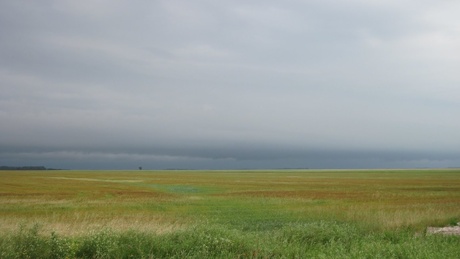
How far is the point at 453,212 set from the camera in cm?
3275

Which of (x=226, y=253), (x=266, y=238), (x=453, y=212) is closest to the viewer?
(x=226, y=253)

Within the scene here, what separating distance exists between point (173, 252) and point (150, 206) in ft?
85.2

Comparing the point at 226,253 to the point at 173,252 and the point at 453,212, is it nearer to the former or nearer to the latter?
the point at 173,252

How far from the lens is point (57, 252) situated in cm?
1584

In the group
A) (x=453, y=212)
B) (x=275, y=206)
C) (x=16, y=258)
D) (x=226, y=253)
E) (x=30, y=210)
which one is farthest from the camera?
(x=275, y=206)

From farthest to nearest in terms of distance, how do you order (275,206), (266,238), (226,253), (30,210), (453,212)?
(275,206)
(30,210)
(453,212)
(266,238)
(226,253)

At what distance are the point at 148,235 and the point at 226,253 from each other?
3699 mm

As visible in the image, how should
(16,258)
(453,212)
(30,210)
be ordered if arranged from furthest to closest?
(30,210) → (453,212) → (16,258)

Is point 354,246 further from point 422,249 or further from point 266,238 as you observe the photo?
point 266,238

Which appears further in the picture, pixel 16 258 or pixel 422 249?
pixel 422 249

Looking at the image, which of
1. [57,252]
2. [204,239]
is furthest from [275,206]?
[57,252]

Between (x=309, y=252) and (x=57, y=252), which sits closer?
(x=57, y=252)

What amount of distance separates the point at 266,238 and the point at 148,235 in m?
5.44

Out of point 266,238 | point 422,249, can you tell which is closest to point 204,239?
point 266,238
